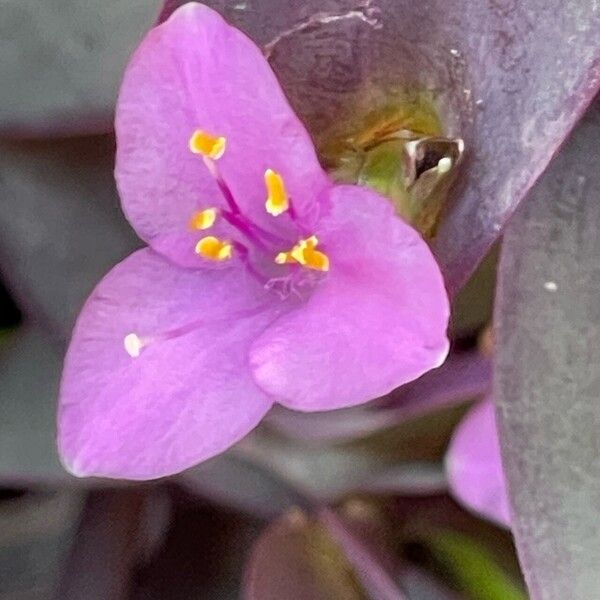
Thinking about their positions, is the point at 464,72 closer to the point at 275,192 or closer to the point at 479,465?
the point at 275,192

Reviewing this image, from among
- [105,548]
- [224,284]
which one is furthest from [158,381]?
[105,548]

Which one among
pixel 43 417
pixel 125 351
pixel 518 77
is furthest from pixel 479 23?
pixel 43 417

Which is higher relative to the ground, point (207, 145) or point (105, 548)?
point (207, 145)

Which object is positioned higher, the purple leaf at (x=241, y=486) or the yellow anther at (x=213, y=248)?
the yellow anther at (x=213, y=248)

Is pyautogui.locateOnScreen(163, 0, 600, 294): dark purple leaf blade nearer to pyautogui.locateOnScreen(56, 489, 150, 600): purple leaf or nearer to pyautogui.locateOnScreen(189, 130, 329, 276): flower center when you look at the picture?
pyautogui.locateOnScreen(189, 130, 329, 276): flower center

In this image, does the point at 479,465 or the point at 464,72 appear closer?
the point at 464,72

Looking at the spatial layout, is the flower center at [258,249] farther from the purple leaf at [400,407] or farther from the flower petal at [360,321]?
the purple leaf at [400,407]

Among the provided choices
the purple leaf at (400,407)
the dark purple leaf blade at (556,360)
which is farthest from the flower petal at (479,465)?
the dark purple leaf blade at (556,360)

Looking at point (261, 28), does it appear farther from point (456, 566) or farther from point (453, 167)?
point (456, 566)
